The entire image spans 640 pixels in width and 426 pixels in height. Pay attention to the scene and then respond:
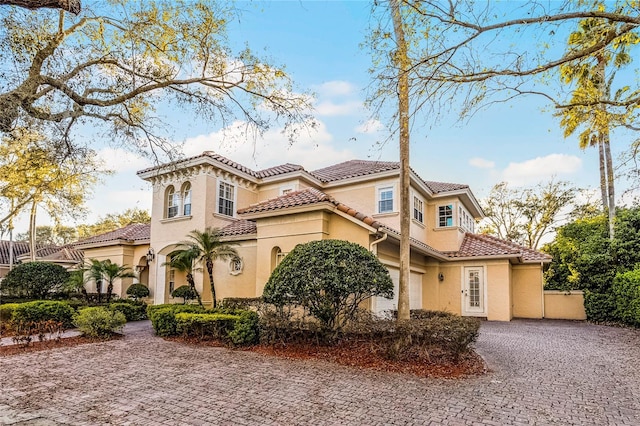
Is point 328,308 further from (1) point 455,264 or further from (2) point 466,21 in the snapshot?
(1) point 455,264

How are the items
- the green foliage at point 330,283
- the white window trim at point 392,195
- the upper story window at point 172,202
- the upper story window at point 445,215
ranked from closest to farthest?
1. the green foliage at point 330,283
2. the white window trim at point 392,195
3. the upper story window at point 172,202
4. the upper story window at point 445,215

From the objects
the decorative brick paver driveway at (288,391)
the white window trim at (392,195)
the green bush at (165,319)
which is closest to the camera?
the decorative brick paver driveway at (288,391)

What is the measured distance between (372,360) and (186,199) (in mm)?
13019

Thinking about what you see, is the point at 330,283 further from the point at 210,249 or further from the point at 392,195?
the point at 392,195

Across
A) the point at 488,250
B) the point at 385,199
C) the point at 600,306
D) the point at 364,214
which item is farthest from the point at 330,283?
the point at 600,306

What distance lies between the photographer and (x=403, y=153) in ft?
33.4

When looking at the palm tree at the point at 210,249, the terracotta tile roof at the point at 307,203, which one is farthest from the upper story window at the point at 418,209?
the palm tree at the point at 210,249

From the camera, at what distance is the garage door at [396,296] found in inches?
490

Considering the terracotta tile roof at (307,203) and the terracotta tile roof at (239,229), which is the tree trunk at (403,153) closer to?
the terracotta tile roof at (307,203)

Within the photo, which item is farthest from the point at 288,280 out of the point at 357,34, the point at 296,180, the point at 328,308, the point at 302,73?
the point at 296,180

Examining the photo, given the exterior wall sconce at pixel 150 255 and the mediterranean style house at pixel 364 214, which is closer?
the mediterranean style house at pixel 364 214

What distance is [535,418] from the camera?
199 inches

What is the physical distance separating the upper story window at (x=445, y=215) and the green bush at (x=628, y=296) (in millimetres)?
7026

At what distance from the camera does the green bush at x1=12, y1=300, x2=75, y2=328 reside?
12500 millimetres
